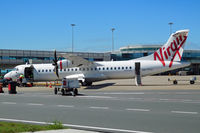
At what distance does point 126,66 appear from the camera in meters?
33.5

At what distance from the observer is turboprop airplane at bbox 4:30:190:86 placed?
32.3 m

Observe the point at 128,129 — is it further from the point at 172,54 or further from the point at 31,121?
the point at 172,54

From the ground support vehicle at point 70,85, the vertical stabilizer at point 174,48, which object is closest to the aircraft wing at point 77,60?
the vertical stabilizer at point 174,48

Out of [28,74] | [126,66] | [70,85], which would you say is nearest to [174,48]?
[126,66]

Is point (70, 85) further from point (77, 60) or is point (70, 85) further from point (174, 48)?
point (174, 48)

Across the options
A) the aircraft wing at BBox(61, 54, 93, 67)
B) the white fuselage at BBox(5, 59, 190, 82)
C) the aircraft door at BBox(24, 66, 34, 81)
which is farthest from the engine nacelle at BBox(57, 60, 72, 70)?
the aircraft door at BBox(24, 66, 34, 81)

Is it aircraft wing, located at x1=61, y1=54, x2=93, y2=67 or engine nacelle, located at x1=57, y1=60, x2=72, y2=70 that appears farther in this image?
engine nacelle, located at x1=57, y1=60, x2=72, y2=70

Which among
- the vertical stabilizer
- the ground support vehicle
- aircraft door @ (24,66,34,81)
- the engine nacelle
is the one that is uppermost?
the vertical stabilizer

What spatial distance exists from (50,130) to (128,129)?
256cm

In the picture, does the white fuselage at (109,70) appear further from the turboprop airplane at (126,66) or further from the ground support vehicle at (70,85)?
the ground support vehicle at (70,85)

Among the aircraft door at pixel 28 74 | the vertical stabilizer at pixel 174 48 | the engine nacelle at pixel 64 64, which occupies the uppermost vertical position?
the vertical stabilizer at pixel 174 48

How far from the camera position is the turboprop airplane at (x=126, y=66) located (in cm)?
3231

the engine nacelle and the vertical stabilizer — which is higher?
the vertical stabilizer

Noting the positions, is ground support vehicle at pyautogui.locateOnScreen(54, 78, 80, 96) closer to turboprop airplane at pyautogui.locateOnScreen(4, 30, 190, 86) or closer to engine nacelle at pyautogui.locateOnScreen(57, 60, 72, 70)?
turboprop airplane at pyautogui.locateOnScreen(4, 30, 190, 86)
